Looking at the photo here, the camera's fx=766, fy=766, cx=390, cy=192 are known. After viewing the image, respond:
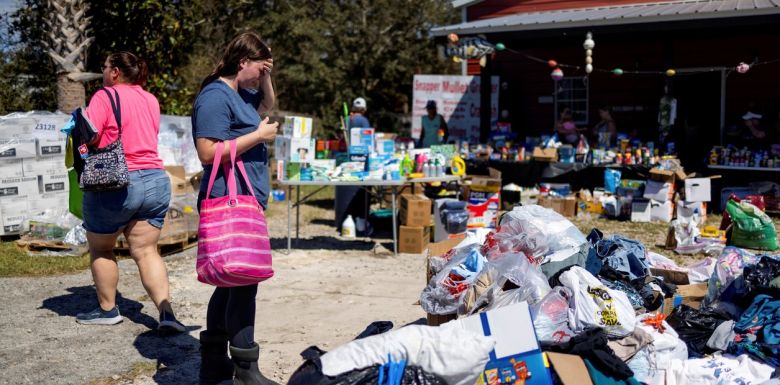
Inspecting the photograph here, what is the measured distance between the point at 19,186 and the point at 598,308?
24.7 ft

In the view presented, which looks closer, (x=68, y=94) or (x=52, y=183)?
(x=52, y=183)

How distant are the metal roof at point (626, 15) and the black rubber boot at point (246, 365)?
10.1 m

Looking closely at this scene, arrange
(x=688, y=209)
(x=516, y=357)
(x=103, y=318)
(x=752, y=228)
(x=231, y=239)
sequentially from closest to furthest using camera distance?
(x=516, y=357) < (x=231, y=239) < (x=103, y=318) < (x=752, y=228) < (x=688, y=209)

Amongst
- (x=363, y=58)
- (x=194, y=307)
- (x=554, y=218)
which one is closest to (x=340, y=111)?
(x=363, y=58)

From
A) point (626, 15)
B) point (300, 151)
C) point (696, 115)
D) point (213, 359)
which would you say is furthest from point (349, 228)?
point (696, 115)

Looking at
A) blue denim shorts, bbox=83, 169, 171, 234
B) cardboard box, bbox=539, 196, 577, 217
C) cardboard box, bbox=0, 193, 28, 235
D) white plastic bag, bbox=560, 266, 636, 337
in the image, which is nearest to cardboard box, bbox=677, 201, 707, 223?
cardboard box, bbox=539, 196, 577, 217

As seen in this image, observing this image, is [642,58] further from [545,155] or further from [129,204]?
[129,204]

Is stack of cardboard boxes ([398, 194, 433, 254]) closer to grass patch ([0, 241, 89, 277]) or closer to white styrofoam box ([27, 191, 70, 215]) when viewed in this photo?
grass patch ([0, 241, 89, 277])

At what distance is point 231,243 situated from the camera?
3709 millimetres

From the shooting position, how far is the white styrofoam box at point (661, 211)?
10961mm

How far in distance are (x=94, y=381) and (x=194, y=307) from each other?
1.77 m

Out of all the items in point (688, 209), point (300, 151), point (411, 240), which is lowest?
point (411, 240)

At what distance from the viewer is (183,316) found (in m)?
5.95

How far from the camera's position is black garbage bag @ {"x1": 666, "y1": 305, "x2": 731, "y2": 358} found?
445cm
